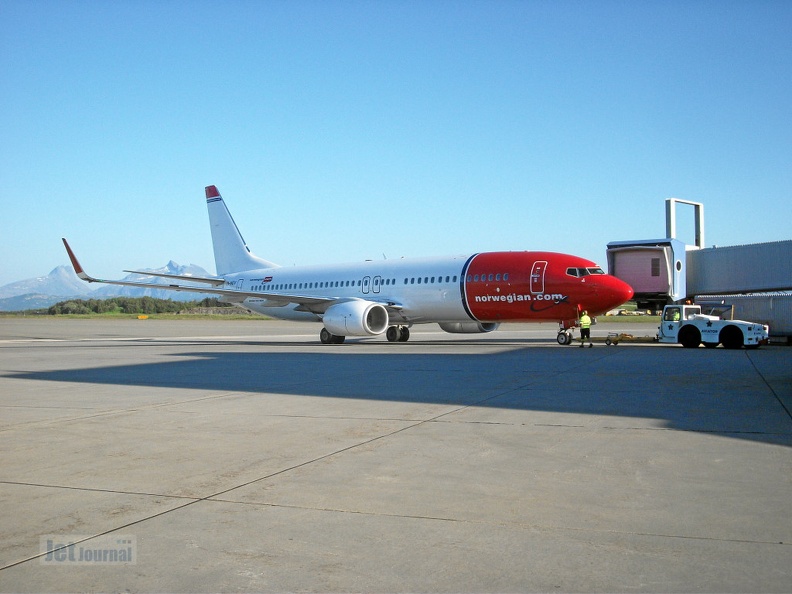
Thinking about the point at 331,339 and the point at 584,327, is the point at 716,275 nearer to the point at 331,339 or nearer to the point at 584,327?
the point at 584,327

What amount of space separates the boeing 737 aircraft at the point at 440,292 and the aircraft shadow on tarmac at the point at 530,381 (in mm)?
3021

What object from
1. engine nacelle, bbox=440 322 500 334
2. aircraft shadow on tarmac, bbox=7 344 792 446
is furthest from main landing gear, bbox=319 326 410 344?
aircraft shadow on tarmac, bbox=7 344 792 446

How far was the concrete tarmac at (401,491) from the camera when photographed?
12.5 ft

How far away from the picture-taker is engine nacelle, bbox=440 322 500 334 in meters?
28.3

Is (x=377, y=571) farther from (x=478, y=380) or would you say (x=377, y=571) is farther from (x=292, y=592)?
(x=478, y=380)

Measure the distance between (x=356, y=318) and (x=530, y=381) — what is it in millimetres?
13428

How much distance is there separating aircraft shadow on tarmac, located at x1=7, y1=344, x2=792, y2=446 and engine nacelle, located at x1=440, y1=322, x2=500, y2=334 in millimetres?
7117

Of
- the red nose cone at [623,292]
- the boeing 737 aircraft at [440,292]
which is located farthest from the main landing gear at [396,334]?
the red nose cone at [623,292]

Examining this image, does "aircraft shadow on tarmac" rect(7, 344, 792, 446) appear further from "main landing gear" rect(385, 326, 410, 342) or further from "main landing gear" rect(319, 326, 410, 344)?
"main landing gear" rect(385, 326, 410, 342)

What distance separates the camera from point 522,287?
2420 cm

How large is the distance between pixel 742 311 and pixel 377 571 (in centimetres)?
2689

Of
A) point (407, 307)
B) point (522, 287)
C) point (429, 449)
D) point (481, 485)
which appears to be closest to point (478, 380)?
point (429, 449)

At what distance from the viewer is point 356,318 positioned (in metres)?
25.8

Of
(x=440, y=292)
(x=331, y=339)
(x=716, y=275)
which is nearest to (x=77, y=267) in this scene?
(x=331, y=339)
